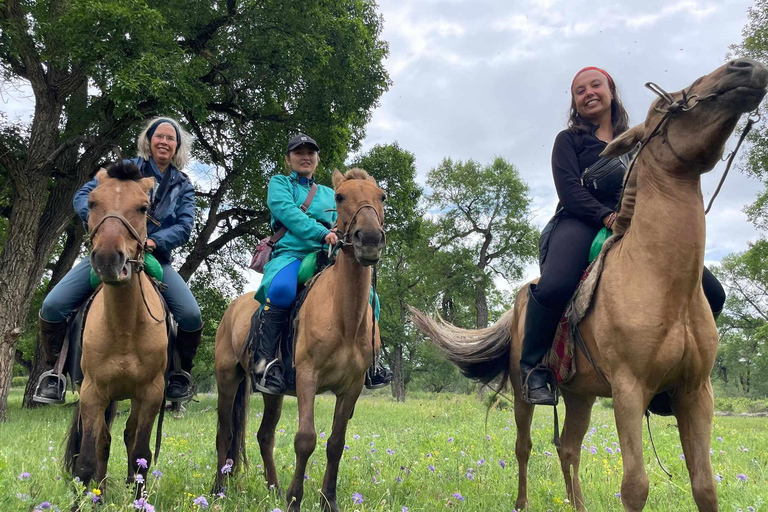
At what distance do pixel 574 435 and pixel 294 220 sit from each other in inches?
123

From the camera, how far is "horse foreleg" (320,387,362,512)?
432cm

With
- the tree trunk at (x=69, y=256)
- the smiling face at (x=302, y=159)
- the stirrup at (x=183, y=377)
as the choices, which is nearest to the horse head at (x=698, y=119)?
the smiling face at (x=302, y=159)

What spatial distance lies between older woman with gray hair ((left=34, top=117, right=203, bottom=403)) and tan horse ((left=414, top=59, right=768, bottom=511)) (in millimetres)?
3602

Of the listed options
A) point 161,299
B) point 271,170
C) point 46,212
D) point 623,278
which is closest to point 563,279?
point 623,278

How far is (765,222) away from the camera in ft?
70.4

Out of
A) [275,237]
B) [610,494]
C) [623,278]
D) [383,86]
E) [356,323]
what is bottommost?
[610,494]

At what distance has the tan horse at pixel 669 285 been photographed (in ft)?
9.01

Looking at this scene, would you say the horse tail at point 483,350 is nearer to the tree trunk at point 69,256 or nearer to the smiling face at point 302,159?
the smiling face at point 302,159

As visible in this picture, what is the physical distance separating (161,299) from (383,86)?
11.4 m

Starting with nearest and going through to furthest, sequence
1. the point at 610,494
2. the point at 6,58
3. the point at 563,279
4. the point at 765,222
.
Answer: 1. the point at 563,279
2. the point at 610,494
3. the point at 6,58
4. the point at 765,222

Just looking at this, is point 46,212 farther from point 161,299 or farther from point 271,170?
Result: point 161,299

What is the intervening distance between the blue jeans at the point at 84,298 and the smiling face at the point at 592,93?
3.90 m

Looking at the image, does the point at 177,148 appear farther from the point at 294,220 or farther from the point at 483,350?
the point at 483,350

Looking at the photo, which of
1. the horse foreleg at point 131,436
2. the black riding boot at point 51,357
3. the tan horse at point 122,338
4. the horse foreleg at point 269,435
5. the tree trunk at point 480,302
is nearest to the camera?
the tan horse at point 122,338
